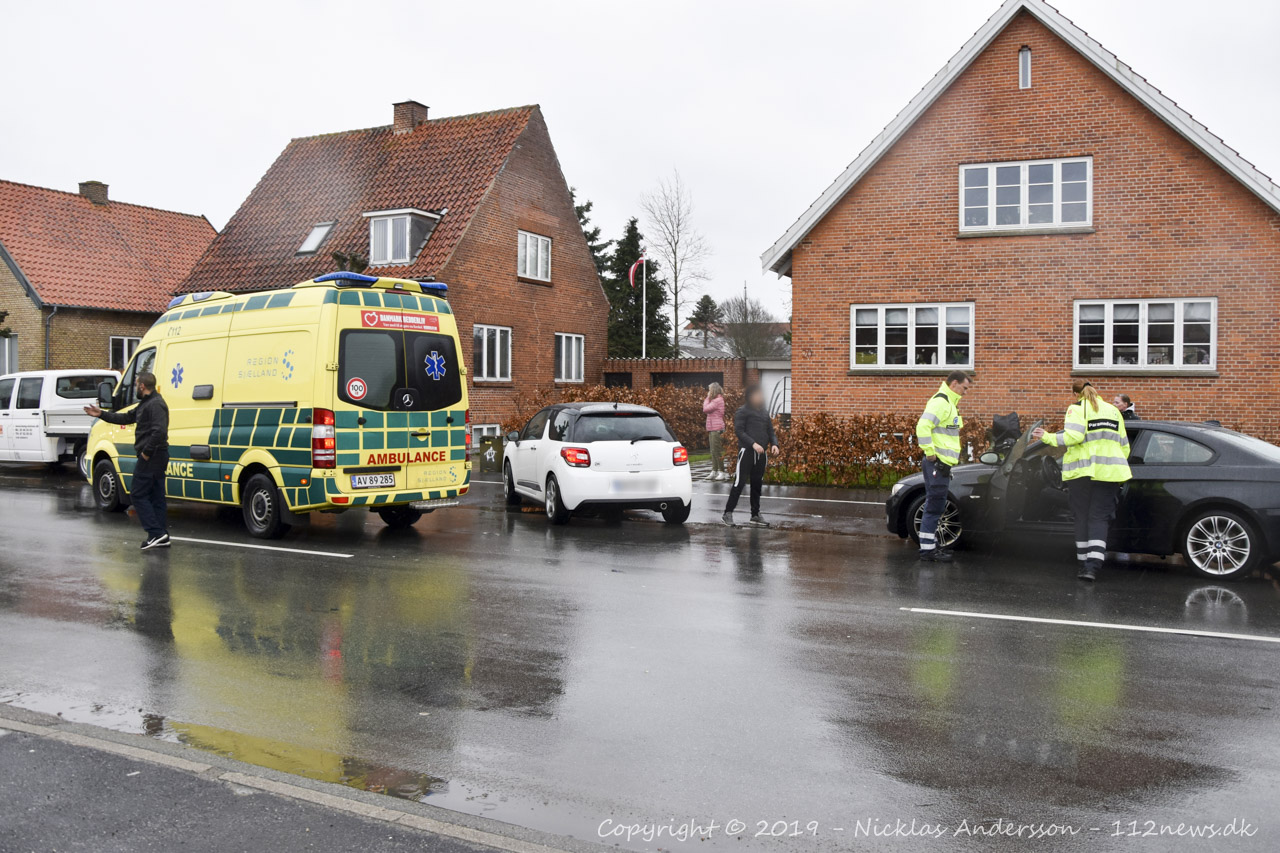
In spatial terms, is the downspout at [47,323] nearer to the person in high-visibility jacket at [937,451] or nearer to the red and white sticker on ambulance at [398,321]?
the red and white sticker on ambulance at [398,321]

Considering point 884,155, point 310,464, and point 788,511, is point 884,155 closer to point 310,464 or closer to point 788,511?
point 788,511

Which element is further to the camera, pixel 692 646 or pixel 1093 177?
pixel 1093 177

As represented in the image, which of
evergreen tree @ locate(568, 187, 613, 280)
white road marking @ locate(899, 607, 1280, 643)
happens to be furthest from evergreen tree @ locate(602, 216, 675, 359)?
white road marking @ locate(899, 607, 1280, 643)

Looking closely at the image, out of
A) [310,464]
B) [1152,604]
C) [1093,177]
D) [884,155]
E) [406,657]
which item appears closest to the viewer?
[406,657]

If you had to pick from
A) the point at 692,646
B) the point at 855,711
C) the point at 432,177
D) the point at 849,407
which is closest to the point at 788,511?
the point at 849,407

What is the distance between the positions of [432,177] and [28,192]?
556 inches

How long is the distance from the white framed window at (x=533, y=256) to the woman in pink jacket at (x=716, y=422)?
1055cm

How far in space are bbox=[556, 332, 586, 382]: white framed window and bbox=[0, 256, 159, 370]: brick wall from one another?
38.1 ft

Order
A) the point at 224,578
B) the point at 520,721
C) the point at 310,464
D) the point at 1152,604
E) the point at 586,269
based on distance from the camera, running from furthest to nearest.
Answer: the point at 586,269
the point at 310,464
the point at 224,578
the point at 1152,604
the point at 520,721

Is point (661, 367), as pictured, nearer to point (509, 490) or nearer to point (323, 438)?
point (509, 490)

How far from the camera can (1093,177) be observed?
1923 cm

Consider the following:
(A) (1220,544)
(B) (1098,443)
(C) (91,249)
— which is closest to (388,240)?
(C) (91,249)

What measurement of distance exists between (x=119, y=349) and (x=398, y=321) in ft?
78.3

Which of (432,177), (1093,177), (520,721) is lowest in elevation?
(520,721)
